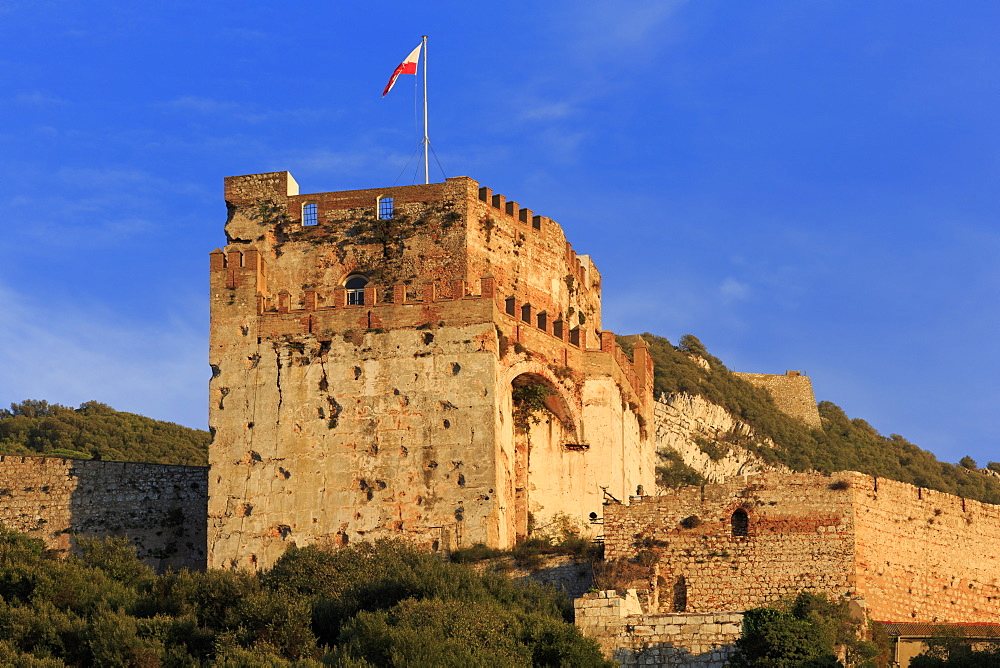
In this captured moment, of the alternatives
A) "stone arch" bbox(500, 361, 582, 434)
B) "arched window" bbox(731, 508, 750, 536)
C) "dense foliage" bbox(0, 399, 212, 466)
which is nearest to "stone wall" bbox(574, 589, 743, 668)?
"arched window" bbox(731, 508, 750, 536)

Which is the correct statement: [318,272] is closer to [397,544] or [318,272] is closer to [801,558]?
[397,544]

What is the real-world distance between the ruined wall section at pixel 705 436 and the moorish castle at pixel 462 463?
34.1 m

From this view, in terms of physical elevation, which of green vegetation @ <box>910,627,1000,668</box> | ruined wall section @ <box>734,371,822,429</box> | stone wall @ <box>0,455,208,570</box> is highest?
ruined wall section @ <box>734,371,822,429</box>

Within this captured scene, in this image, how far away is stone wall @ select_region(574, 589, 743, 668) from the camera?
35.0 m

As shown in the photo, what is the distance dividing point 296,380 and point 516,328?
222 inches

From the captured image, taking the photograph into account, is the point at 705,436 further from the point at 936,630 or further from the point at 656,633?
the point at 656,633

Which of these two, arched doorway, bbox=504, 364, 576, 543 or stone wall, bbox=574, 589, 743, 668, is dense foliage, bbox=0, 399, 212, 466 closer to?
arched doorway, bbox=504, 364, 576, 543

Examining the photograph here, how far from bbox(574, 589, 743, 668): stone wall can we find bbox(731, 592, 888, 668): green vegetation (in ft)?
1.52

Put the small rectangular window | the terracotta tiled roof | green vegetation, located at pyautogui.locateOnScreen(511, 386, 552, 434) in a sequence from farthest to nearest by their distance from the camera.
Answer: the small rectangular window < green vegetation, located at pyautogui.locateOnScreen(511, 386, 552, 434) < the terracotta tiled roof

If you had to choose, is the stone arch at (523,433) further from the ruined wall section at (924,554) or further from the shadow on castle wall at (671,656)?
the ruined wall section at (924,554)

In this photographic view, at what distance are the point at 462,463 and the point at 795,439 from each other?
51.1 metres

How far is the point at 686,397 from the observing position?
89.6m

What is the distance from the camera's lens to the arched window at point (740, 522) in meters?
39.0

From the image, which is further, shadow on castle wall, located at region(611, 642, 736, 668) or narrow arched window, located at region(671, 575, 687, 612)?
narrow arched window, located at region(671, 575, 687, 612)
